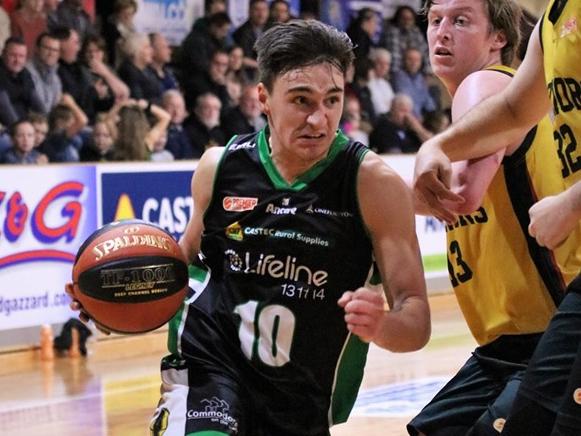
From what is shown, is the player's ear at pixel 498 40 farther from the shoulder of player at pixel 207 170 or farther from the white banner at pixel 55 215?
the white banner at pixel 55 215

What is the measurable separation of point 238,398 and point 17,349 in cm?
571

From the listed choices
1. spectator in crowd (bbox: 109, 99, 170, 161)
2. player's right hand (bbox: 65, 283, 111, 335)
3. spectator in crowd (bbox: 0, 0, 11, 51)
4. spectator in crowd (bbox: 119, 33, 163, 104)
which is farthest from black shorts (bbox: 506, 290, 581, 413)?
spectator in crowd (bbox: 119, 33, 163, 104)

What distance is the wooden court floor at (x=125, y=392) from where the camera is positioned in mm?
A: 7012

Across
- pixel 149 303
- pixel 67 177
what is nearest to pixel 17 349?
pixel 67 177

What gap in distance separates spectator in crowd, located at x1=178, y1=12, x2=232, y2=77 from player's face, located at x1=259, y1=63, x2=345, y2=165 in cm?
807

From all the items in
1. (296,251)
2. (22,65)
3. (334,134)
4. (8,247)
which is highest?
(334,134)

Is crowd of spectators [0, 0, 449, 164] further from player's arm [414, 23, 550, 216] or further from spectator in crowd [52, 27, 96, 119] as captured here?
player's arm [414, 23, 550, 216]

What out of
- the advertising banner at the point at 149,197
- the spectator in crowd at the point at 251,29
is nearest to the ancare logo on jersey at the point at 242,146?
the advertising banner at the point at 149,197

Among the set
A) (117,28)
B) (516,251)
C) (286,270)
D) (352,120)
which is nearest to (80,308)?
(286,270)

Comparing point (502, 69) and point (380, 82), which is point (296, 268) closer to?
point (502, 69)

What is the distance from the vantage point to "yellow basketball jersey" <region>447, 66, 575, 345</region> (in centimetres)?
397

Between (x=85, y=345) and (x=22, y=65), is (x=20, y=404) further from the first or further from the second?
(x=22, y=65)

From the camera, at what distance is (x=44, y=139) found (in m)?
10.1

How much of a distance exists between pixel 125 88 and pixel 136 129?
18.7 inches
